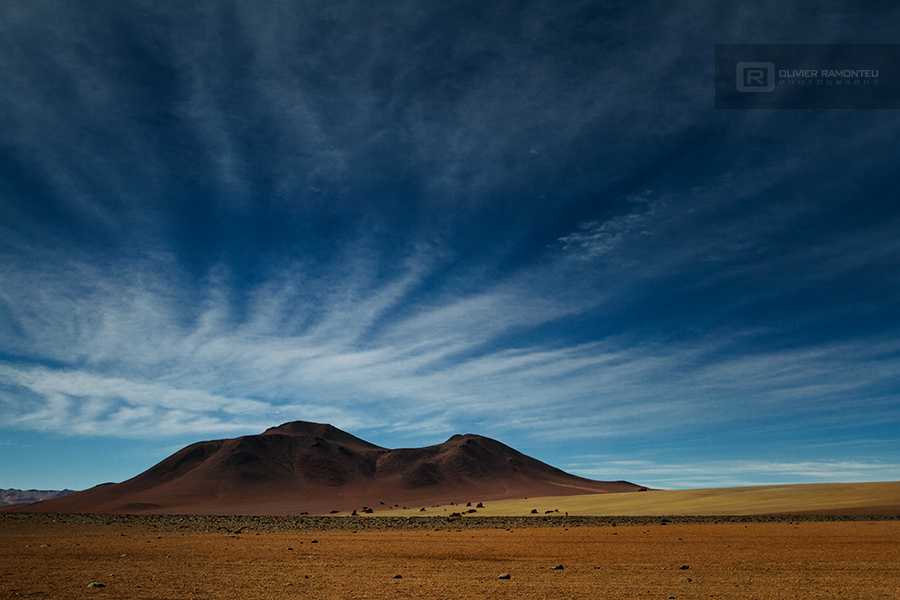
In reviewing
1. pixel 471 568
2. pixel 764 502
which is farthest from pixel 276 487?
pixel 471 568

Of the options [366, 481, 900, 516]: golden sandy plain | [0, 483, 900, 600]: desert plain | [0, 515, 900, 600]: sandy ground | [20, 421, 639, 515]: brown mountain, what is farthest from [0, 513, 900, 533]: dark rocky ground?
[20, 421, 639, 515]: brown mountain

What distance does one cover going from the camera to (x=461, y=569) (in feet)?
50.1

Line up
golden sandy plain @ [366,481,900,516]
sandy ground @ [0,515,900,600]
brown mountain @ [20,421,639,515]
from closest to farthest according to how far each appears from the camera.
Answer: sandy ground @ [0,515,900,600] < golden sandy plain @ [366,481,900,516] < brown mountain @ [20,421,639,515]

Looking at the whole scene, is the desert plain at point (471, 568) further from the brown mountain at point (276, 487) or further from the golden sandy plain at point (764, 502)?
the brown mountain at point (276, 487)

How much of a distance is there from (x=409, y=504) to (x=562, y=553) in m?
143

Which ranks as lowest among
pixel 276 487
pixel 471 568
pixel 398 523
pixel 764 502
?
pixel 276 487

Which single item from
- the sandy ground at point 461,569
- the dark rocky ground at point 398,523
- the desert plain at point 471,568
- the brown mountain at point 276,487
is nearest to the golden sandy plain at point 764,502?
the dark rocky ground at point 398,523

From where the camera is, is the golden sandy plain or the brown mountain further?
the brown mountain

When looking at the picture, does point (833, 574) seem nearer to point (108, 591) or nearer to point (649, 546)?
point (649, 546)

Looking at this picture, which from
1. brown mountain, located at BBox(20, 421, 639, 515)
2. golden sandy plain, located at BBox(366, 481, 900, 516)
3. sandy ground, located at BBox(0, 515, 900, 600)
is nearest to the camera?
sandy ground, located at BBox(0, 515, 900, 600)

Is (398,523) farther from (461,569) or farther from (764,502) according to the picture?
(764,502)

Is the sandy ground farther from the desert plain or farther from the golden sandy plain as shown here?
the golden sandy plain

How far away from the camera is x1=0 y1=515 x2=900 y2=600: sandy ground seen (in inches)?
445

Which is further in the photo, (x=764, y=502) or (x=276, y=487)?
(x=276, y=487)
